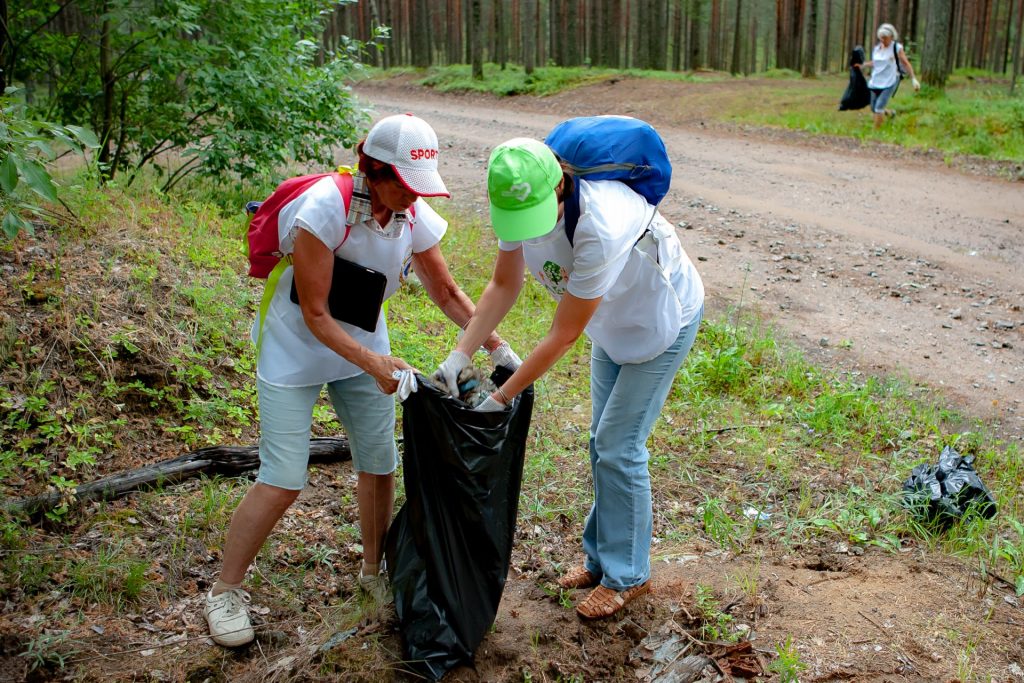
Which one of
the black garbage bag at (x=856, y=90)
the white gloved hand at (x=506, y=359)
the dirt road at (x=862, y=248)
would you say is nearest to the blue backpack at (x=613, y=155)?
the white gloved hand at (x=506, y=359)

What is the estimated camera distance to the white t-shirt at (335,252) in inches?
103

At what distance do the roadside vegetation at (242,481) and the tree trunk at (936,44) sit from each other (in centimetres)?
1128

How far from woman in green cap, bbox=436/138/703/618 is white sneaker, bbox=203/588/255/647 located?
1.07 metres

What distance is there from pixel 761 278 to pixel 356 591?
16.8 feet

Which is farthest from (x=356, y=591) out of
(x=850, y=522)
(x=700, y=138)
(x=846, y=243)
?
(x=700, y=138)

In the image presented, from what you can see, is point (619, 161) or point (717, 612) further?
point (717, 612)

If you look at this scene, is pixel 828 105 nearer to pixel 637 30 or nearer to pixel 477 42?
pixel 477 42

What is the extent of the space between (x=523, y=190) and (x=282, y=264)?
89cm

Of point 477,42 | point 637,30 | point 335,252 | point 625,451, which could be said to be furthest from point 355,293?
point 637,30

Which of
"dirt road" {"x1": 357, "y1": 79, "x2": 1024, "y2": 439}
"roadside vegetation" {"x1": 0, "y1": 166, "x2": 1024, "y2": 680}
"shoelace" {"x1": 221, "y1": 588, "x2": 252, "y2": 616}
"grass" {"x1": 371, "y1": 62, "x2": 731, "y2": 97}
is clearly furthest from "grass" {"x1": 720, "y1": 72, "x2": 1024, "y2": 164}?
"shoelace" {"x1": 221, "y1": 588, "x2": 252, "y2": 616}

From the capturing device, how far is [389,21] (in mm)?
29969

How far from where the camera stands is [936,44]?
14953mm

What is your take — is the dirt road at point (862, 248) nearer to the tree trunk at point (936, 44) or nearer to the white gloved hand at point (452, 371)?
the tree trunk at point (936, 44)

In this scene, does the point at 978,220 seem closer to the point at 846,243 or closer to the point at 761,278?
the point at 846,243
